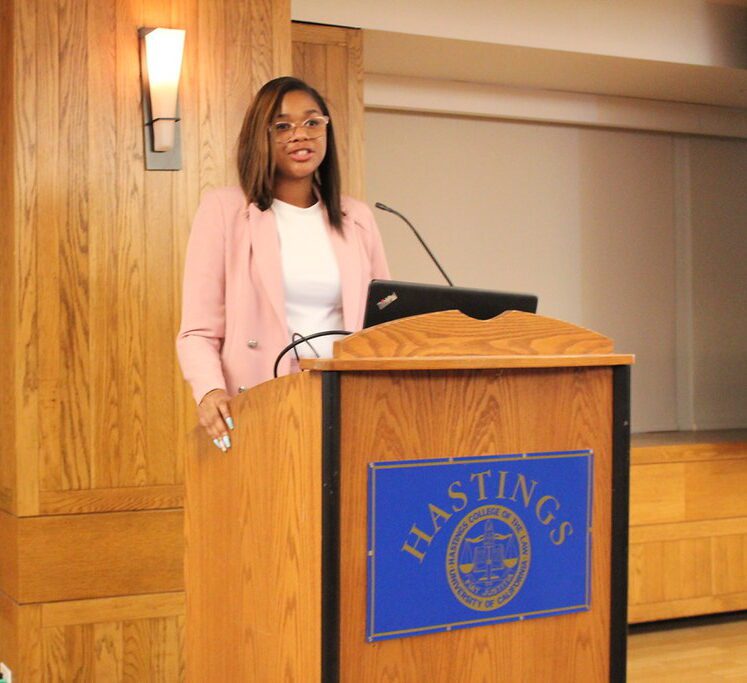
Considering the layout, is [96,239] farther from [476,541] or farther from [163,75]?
[476,541]

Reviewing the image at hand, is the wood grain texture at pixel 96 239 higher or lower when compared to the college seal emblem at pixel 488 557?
higher

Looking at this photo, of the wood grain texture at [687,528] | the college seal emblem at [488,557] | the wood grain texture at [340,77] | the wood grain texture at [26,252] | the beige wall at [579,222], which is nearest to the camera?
the college seal emblem at [488,557]

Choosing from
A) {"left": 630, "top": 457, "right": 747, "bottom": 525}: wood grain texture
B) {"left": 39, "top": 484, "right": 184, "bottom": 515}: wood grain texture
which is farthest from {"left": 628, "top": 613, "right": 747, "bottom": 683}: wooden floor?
{"left": 39, "top": 484, "right": 184, "bottom": 515}: wood grain texture

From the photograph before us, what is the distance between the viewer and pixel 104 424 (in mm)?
3268

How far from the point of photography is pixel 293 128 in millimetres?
2326

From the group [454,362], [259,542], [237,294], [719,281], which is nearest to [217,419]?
[259,542]

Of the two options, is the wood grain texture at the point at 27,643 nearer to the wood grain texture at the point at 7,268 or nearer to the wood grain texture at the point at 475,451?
the wood grain texture at the point at 7,268

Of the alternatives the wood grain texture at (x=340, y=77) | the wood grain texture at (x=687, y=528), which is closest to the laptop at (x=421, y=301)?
the wood grain texture at (x=340, y=77)

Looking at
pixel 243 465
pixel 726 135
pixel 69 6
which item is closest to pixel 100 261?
pixel 69 6

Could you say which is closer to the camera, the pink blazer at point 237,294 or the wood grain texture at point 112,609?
the pink blazer at point 237,294

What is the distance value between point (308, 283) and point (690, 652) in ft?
9.38

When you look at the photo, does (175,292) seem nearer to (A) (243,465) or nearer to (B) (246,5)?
(B) (246,5)

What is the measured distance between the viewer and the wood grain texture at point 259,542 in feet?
5.59

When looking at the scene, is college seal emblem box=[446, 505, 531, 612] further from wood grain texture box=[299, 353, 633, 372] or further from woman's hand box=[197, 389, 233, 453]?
woman's hand box=[197, 389, 233, 453]
